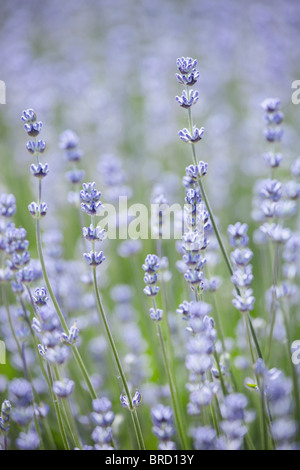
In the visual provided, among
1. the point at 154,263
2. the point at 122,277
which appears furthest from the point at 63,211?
the point at 154,263

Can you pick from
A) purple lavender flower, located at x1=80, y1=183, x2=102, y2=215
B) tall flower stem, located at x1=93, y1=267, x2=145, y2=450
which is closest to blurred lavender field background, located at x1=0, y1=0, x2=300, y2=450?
tall flower stem, located at x1=93, y1=267, x2=145, y2=450

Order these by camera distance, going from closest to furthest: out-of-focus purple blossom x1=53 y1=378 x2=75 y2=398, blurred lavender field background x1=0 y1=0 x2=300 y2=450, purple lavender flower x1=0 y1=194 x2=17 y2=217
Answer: out-of-focus purple blossom x1=53 y1=378 x2=75 y2=398 → purple lavender flower x1=0 y1=194 x2=17 y2=217 → blurred lavender field background x1=0 y1=0 x2=300 y2=450

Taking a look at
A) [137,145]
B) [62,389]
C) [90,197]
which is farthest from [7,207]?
[137,145]

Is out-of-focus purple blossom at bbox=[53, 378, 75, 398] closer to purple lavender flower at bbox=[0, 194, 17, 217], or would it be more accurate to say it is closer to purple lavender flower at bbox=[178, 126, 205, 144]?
purple lavender flower at bbox=[0, 194, 17, 217]

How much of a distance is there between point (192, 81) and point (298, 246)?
1.83 ft

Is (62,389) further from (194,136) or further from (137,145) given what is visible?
(137,145)

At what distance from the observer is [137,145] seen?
2369 mm

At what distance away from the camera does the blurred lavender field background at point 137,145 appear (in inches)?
51.6

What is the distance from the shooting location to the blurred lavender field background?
1.31 metres

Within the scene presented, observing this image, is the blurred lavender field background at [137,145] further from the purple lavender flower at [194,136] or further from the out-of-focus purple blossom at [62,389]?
the purple lavender flower at [194,136]

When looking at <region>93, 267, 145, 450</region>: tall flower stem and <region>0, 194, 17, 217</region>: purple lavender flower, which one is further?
<region>0, 194, 17, 217</region>: purple lavender flower

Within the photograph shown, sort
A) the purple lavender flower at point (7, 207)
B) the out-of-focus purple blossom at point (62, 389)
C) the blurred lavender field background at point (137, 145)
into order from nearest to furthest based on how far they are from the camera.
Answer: the out-of-focus purple blossom at point (62, 389), the purple lavender flower at point (7, 207), the blurred lavender field background at point (137, 145)

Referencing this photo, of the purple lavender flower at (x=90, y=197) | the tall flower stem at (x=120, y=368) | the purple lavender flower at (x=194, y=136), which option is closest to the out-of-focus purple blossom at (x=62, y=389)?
the tall flower stem at (x=120, y=368)

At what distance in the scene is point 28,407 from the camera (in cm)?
104
